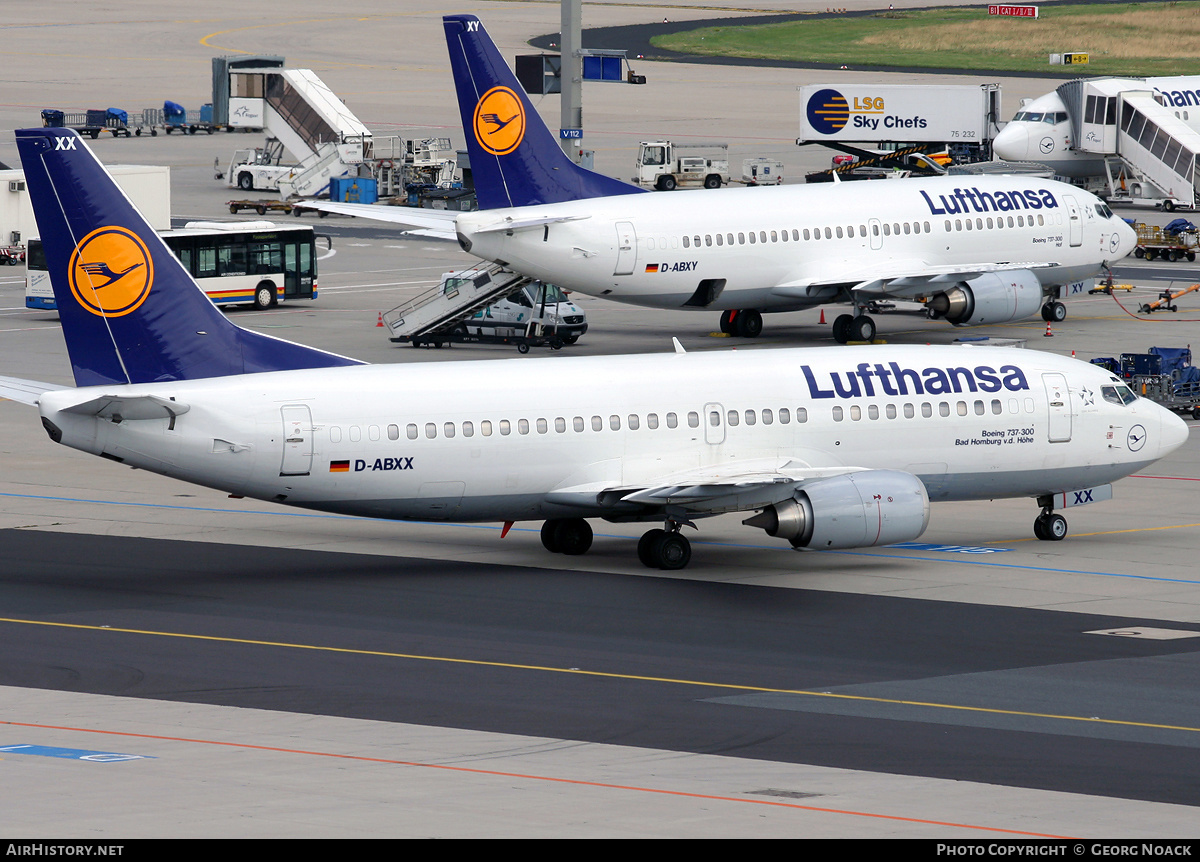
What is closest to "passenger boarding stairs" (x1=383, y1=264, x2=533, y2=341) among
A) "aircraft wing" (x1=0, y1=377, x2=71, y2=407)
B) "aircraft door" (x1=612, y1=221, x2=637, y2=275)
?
"aircraft door" (x1=612, y1=221, x2=637, y2=275)

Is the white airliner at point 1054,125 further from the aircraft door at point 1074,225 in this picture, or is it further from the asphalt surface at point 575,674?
the asphalt surface at point 575,674

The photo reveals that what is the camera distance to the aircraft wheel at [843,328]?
7069cm

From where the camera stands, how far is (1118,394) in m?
42.7

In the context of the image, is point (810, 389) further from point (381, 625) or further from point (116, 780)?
point (116, 780)

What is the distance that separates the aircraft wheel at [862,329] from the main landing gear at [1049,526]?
91.7ft

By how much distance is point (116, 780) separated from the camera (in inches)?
927

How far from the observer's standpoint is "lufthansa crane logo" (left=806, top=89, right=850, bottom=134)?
380 feet

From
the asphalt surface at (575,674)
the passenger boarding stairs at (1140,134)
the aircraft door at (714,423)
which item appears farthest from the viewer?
the passenger boarding stairs at (1140,134)

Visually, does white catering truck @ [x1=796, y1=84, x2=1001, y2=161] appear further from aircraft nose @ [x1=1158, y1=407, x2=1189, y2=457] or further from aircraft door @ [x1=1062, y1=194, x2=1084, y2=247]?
aircraft nose @ [x1=1158, y1=407, x2=1189, y2=457]

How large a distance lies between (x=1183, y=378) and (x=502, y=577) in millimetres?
28085

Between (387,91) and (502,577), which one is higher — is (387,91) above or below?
above

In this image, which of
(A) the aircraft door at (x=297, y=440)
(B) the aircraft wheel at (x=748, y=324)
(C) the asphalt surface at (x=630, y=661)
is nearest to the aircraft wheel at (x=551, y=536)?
(C) the asphalt surface at (x=630, y=661)

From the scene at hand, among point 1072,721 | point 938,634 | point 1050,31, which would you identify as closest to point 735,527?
point 938,634

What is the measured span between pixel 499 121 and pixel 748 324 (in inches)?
513
